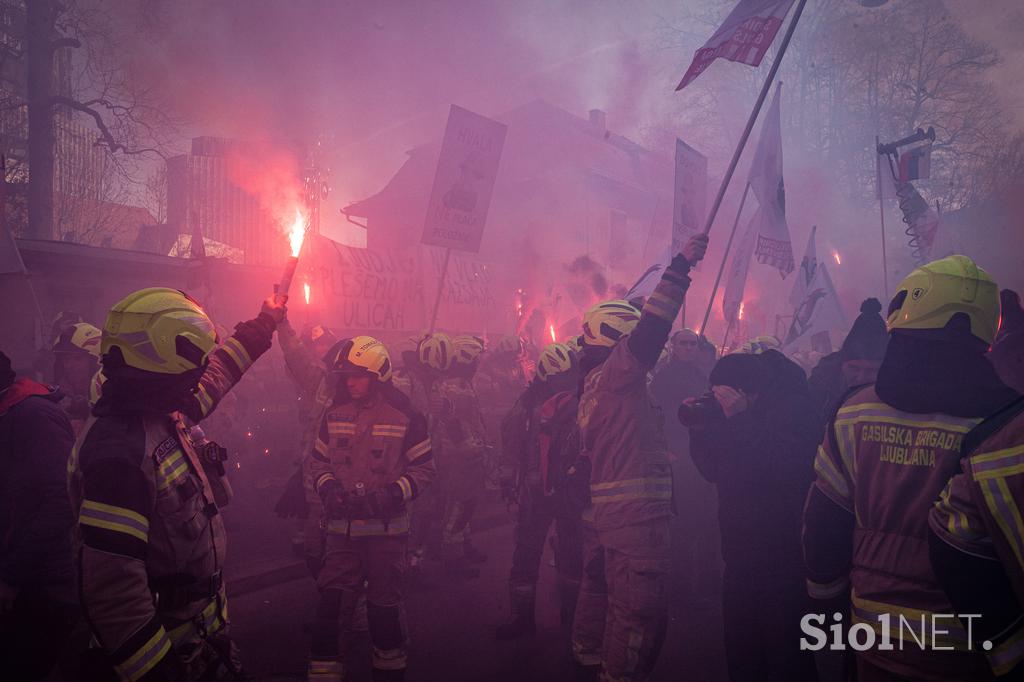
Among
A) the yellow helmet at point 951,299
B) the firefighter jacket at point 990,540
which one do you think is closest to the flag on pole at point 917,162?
the yellow helmet at point 951,299

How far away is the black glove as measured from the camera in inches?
163

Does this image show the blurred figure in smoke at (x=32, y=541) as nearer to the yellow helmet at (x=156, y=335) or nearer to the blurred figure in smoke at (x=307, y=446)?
the yellow helmet at (x=156, y=335)

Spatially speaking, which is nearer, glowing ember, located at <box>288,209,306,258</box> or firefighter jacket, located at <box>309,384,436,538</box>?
glowing ember, located at <box>288,209,306,258</box>

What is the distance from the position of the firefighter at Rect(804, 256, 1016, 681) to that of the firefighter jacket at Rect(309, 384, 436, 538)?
2765 mm

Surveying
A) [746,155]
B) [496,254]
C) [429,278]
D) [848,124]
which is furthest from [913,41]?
[429,278]

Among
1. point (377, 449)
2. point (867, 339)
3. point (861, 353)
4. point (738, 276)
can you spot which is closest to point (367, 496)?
point (377, 449)

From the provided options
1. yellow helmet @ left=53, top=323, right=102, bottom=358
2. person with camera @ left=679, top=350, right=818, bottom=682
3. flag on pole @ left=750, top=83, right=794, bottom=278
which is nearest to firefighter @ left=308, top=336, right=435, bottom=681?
person with camera @ left=679, top=350, right=818, bottom=682

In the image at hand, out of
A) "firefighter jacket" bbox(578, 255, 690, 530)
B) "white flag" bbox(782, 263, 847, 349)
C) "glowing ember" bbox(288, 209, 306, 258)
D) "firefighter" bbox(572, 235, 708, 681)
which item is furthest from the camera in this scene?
"white flag" bbox(782, 263, 847, 349)

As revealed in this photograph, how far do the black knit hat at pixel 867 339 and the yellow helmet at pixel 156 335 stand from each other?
16.8ft

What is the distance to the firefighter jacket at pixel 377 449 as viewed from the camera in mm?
4430

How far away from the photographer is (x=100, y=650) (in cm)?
234

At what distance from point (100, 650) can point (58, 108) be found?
20.6 meters

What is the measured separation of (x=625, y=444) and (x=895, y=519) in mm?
1733

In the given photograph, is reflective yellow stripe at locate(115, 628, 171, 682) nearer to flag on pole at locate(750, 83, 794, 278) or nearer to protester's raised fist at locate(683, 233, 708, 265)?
protester's raised fist at locate(683, 233, 708, 265)
